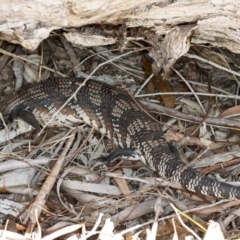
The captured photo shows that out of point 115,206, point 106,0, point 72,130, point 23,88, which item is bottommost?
point 115,206

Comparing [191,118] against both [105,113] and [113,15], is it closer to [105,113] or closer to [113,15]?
[105,113]

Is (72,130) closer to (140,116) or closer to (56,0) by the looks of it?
(140,116)

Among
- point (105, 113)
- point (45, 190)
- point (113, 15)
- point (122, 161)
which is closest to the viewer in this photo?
point (113, 15)

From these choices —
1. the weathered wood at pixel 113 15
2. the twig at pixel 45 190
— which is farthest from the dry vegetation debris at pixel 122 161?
the weathered wood at pixel 113 15

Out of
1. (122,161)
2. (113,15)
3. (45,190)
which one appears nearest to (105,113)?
(122,161)

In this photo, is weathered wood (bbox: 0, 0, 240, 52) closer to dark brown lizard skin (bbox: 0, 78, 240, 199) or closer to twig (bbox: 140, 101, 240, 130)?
twig (bbox: 140, 101, 240, 130)

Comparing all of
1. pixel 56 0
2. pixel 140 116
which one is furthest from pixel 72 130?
pixel 56 0
